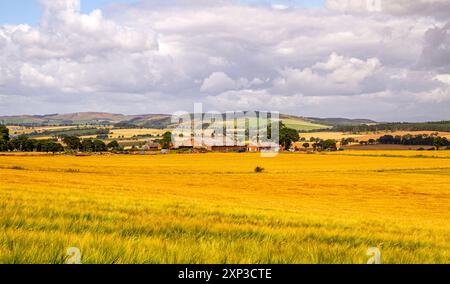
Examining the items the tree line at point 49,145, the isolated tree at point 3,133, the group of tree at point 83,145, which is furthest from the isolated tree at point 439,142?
the isolated tree at point 3,133

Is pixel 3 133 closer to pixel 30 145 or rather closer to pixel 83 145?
pixel 30 145

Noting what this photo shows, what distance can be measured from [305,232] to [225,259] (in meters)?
4.72

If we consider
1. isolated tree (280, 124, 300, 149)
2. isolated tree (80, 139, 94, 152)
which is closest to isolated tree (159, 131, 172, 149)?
isolated tree (80, 139, 94, 152)

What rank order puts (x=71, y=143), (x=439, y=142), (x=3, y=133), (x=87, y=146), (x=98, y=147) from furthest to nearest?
1. (x=439, y=142)
2. (x=98, y=147)
3. (x=87, y=146)
4. (x=71, y=143)
5. (x=3, y=133)

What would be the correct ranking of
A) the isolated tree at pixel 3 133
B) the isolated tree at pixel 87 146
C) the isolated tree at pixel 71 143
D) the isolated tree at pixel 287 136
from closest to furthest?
the isolated tree at pixel 3 133, the isolated tree at pixel 287 136, the isolated tree at pixel 71 143, the isolated tree at pixel 87 146

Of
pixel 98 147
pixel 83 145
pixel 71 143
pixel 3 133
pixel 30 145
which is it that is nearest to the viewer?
pixel 3 133

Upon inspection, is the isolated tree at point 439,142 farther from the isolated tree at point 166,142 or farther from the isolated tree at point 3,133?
the isolated tree at point 3,133

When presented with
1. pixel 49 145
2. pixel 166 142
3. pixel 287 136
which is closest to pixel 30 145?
pixel 49 145

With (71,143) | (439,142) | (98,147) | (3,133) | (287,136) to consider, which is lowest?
(98,147)

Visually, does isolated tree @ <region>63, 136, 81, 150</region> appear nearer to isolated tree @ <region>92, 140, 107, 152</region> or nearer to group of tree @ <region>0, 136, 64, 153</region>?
isolated tree @ <region>92, 140, 107, 152</region>

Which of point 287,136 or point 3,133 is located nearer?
point 3,133

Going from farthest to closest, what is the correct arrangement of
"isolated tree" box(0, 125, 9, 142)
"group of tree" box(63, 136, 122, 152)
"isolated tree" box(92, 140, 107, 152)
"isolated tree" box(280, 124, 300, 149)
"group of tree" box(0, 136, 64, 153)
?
"isolated tree" box(92, 140, 107, 152) → "group of tree" box(63, 136, 122, 152) → "isolated tree" box(280, 124, 300, 149) → "group of tree" box(0, 136, 64, 153) → "isolated tree" box(0, 125, 9, 142)
